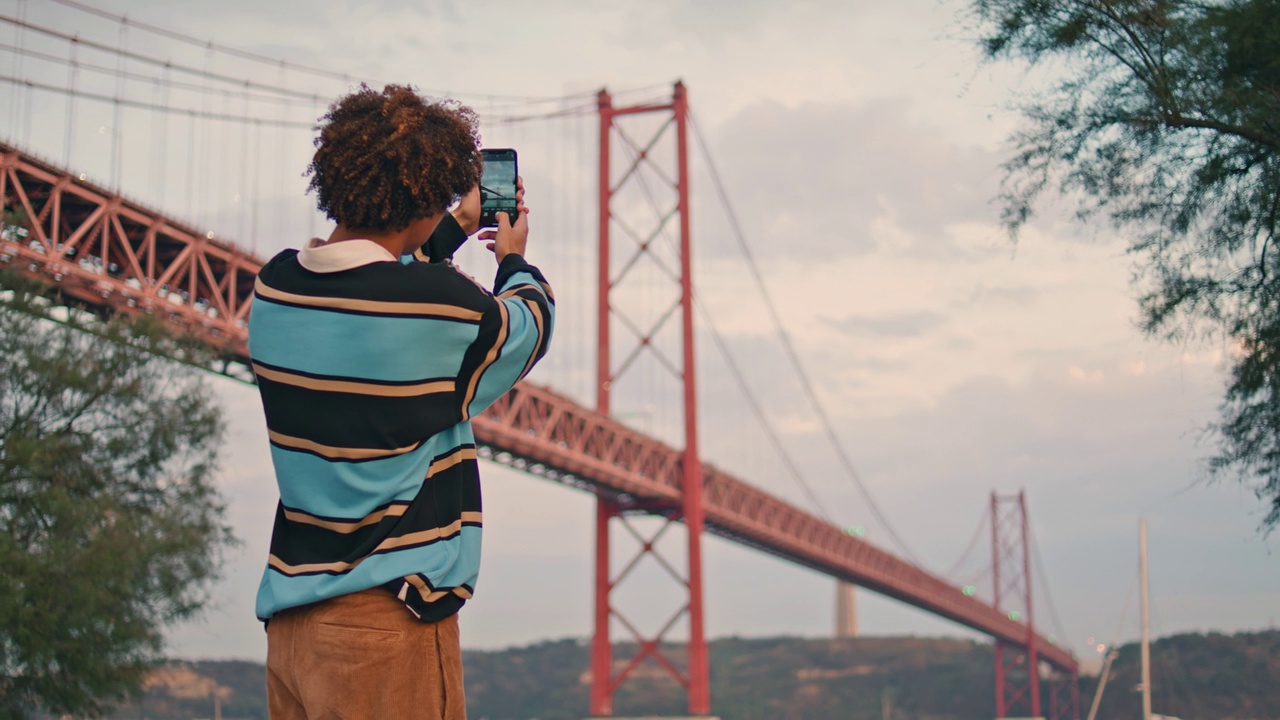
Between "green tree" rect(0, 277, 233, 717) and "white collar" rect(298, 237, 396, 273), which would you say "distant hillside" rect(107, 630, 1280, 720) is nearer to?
"green tree" rect(0, 277, 233, 717)

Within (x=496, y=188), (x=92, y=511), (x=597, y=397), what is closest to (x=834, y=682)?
(x=597, y=397)

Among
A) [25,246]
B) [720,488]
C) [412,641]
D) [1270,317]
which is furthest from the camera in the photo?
[720,488]

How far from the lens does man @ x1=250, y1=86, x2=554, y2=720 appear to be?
91.8 inches

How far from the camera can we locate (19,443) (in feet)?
49.1

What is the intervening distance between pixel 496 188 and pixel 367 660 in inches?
36.8

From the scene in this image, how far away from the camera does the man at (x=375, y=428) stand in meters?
2.33

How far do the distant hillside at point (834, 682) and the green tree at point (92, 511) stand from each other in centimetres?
3920

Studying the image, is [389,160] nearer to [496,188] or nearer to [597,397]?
[496,188]

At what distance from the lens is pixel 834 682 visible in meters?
93.5

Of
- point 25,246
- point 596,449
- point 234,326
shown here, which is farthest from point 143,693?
point 596,449

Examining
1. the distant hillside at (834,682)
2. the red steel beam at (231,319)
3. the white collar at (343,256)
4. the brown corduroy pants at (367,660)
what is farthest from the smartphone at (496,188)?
the distant hillside at (834,682)

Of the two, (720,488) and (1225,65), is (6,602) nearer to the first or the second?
(1225,65)

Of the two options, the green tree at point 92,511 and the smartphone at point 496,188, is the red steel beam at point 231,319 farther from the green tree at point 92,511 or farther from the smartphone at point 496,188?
the smartphone at point 496,188

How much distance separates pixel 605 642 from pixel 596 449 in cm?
461
